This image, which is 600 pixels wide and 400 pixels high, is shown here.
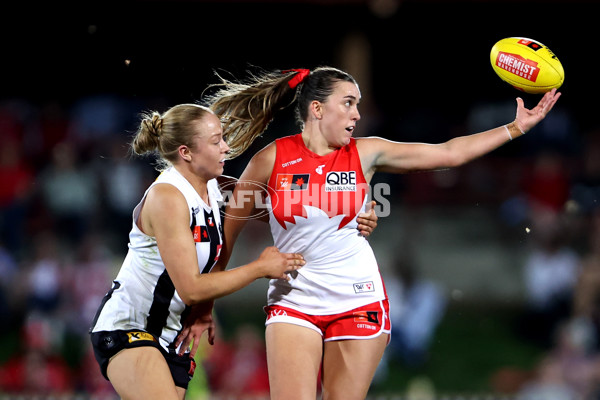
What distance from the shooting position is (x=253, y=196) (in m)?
4.33

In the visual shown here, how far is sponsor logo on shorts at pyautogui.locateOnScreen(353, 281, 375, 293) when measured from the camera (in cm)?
425

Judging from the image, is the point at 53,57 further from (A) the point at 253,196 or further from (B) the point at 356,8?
(A) the point at 253,196

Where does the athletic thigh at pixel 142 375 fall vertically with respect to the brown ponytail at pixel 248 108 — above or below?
below

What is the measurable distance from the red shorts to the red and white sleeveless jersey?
4 centimetres

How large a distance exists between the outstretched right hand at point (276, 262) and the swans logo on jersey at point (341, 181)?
0.45 meters

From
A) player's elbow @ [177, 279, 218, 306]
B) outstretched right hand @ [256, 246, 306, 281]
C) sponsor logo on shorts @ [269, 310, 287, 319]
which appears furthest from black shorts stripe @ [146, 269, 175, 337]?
sponsor logo on shorts @ [269, 310, 287, 319]

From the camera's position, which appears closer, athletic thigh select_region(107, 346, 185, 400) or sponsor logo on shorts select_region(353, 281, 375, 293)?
athletic thigh select_region(107, 346, 185, 400)

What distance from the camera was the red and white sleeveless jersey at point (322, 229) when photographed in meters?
4.21

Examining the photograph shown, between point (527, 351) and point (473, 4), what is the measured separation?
4834 mm

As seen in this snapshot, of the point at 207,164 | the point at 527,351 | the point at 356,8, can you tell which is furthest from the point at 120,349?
the point at 356,8

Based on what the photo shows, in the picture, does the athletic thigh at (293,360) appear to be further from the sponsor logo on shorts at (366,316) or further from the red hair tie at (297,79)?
the red hair tie at (297,79)

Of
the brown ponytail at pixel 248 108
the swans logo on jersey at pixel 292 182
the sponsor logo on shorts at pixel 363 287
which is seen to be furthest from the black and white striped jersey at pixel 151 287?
the sponsor logo on shorts at pixel 363 287

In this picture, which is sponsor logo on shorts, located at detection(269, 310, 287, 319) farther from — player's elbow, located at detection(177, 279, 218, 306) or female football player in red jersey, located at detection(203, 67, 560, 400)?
player's elbow, located at detection(177, 279, 218, 306)

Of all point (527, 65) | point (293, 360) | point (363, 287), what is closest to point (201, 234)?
point (293, 360)
